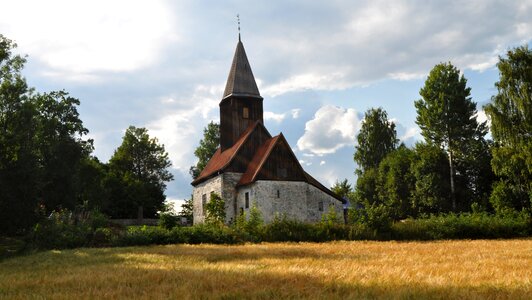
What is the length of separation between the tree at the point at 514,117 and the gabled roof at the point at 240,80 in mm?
18797

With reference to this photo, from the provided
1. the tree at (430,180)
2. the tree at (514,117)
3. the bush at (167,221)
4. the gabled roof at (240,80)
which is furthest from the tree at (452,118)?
the bush at (167,221)

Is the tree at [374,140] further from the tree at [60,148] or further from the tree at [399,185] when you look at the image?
the tree at [60,148]

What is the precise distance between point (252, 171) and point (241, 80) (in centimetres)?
996

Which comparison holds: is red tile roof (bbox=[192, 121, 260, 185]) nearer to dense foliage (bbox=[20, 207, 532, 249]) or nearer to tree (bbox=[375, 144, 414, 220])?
tree (bbox=[375, 144, 414, 220])

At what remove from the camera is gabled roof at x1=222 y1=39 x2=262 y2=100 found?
4286 centimetres

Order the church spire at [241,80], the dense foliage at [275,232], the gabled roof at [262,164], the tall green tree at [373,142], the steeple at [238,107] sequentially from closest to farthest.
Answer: the dense foliage at [275,232]
the gabled roof at [262,164]
the steeple at [238,107]
the church spire at [241,80]
the tall green tree at [373,142]

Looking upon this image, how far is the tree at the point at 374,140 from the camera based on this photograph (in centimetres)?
5666

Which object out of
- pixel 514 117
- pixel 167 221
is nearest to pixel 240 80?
pixel 167 221

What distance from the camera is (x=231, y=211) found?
126 ft

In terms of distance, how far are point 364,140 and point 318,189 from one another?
21.8m

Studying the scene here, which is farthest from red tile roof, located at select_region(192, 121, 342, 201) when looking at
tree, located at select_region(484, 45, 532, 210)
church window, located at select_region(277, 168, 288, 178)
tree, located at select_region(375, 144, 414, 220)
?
tree, located at select_region(484, 45, 532, 210)

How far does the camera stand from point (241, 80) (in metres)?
43.6

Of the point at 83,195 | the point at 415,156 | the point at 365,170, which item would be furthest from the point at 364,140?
the point at 83,195

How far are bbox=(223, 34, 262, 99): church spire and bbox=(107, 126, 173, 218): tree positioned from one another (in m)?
22.2
